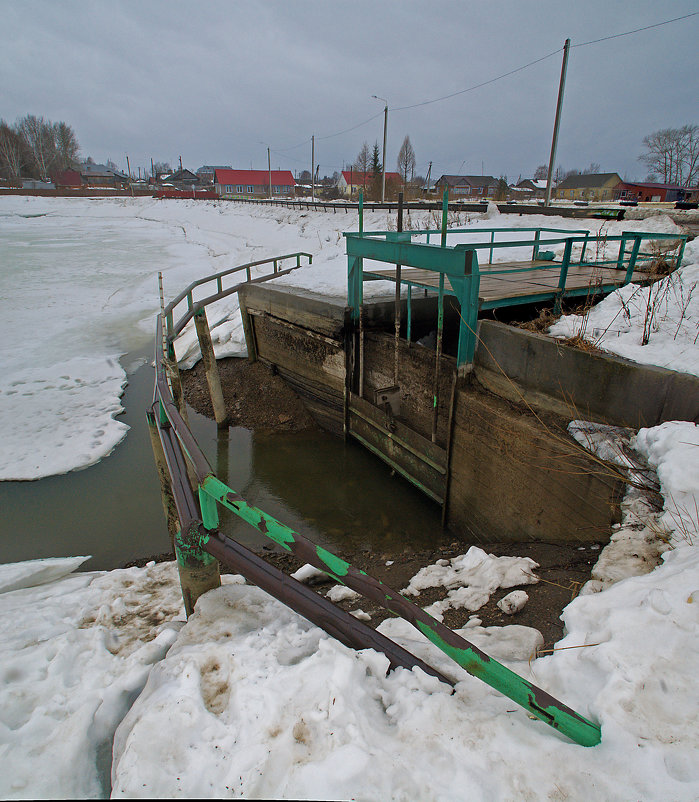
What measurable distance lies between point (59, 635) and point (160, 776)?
5.92 ft

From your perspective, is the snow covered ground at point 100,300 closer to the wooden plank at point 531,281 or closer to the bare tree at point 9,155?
the wooden plank at point 531,281

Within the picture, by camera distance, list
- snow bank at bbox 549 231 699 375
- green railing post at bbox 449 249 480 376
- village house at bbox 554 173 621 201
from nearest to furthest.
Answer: snow bank at bbox 549 231 699 375
green railing post at bbox 449 249 480 376
village house at bbox 554 173 621 201

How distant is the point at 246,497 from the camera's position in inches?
305

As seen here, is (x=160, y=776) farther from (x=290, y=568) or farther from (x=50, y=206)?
(x=50, y=206)

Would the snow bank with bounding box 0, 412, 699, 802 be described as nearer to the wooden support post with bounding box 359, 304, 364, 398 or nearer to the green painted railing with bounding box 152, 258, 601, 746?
the green painted railing with bounding box 152, 258, 601, 746

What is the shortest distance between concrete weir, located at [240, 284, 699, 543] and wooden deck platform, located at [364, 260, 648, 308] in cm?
73

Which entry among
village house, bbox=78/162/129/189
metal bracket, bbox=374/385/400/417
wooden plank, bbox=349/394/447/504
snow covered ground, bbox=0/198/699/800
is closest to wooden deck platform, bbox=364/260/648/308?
metal bracket, bbox=374/385/400/417

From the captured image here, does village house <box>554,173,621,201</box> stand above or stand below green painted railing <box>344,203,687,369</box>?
above

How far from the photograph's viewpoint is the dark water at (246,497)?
661cm

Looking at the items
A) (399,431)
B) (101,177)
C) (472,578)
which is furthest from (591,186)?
(101,177)

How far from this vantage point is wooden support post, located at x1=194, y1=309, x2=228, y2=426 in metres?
9.73

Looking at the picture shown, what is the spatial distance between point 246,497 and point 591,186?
70.5 metres

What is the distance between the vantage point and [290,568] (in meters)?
5.65

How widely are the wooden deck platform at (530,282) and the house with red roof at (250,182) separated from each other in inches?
3686
